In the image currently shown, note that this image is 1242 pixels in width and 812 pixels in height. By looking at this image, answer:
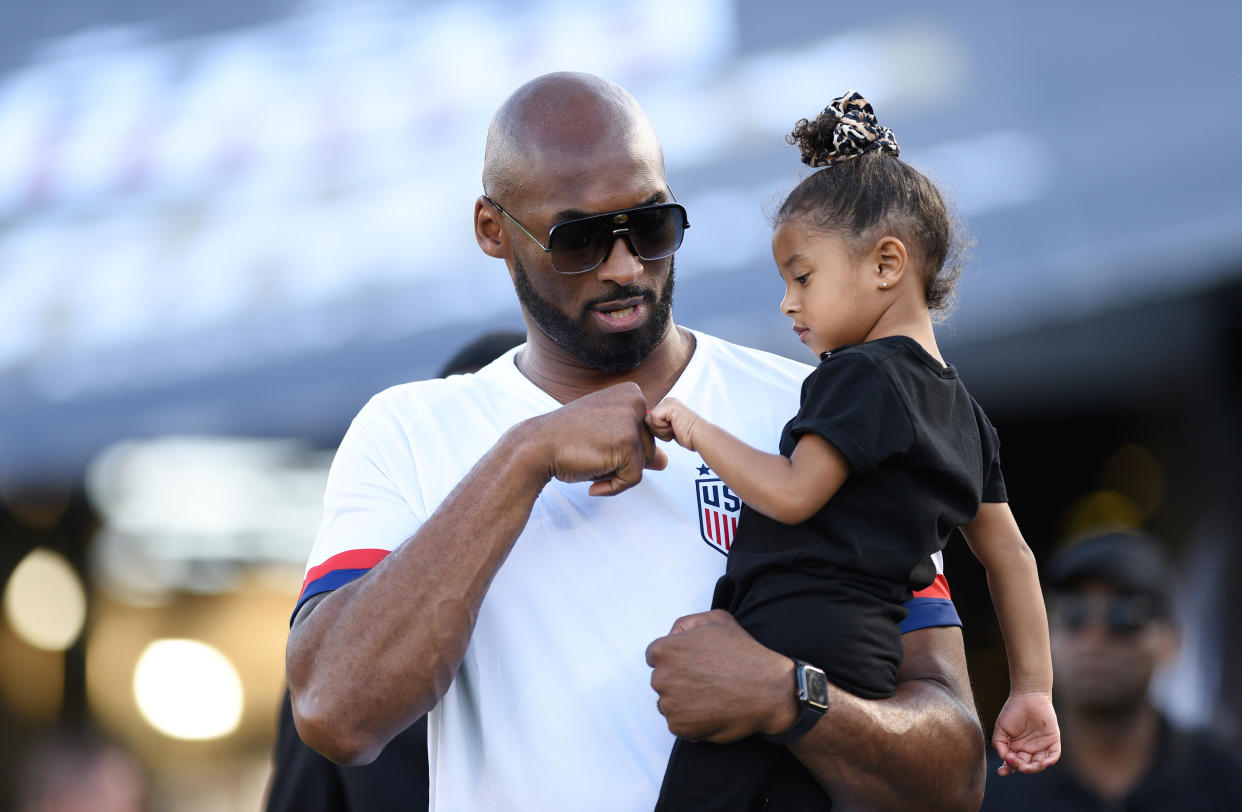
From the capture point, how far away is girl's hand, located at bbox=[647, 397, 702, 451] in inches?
85.0

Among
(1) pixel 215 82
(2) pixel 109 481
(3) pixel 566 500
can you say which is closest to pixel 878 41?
(1) pixel 215 82

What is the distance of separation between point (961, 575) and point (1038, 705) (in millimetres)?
5943

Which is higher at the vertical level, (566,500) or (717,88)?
(717,88)

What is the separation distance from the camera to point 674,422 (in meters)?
2.18

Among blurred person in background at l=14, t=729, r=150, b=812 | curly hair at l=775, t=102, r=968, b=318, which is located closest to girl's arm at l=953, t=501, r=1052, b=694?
curly hair at l=775, t=102, r=968, b=318

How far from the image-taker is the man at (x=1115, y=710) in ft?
13.4

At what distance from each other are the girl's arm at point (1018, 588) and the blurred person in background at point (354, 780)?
4.20 feet

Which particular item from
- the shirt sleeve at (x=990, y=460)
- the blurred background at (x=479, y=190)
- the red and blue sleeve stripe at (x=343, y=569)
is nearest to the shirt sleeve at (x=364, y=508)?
the red and blue sleeve stripe at (x=343, y=569)

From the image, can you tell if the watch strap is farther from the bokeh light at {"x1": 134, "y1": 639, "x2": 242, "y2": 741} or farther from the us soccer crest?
the bokeh light at {"x1": 134, "y1": 639, "x2": 242, "y2": 741}

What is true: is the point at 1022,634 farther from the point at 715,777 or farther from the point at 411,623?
the point at 411,623

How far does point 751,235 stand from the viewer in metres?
7.35

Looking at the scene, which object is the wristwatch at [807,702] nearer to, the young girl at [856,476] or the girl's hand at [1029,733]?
the young girl at [856,476]

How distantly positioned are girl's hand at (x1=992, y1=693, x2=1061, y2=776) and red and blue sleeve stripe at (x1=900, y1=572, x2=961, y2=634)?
18cm

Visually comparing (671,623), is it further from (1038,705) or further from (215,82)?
(215,82)
